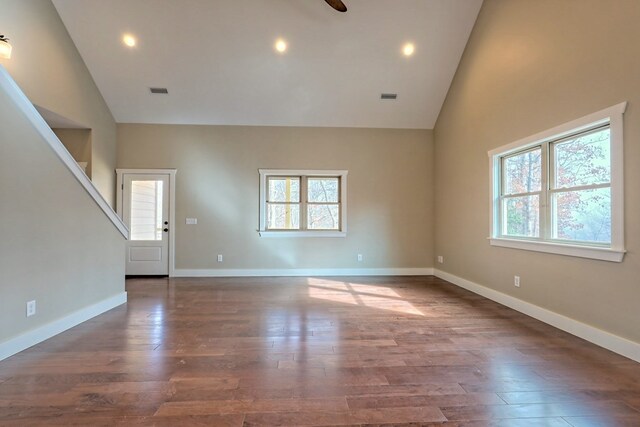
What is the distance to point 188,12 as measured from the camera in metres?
4.23

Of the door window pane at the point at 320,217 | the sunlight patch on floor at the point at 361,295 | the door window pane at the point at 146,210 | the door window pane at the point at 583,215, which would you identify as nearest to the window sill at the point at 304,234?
the door window pane at the point at 320,217

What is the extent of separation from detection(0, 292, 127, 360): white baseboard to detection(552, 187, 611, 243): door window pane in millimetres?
5007

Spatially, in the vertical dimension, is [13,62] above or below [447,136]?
above

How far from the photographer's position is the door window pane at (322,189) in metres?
5.93

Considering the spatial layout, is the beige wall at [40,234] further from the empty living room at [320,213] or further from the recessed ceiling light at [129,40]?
the recessed ceiling light at [129,40]

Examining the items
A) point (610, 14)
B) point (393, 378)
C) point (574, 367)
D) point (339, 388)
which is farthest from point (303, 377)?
point (610, 14)

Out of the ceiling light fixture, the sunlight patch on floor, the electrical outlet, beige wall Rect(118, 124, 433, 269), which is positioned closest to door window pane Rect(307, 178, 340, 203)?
beige wall Rect(118, 124, 433, 269)

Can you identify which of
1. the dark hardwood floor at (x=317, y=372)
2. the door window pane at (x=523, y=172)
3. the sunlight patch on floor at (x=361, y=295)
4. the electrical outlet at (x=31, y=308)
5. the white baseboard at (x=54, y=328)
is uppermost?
the door window pane at (x=523, y=172)

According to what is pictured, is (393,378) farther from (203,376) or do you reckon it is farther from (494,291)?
(494,291)

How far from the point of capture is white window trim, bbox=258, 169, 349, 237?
18.8ft

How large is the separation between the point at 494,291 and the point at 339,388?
3.04 meters

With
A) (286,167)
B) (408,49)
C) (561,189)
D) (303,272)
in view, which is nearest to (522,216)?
(561,189)

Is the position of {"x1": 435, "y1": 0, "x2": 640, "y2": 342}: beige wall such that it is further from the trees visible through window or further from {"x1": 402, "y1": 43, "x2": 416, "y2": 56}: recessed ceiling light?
{"x1": 402, "y1": 43, "x2": 416, "y2": 56}: recessed ceiling light

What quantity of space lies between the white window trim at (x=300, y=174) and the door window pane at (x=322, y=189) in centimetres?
13
